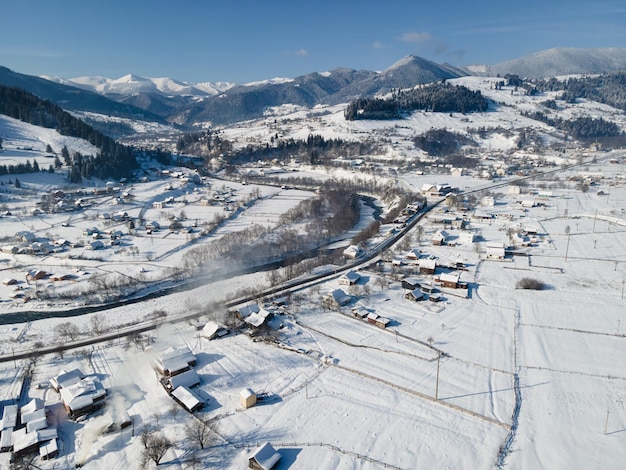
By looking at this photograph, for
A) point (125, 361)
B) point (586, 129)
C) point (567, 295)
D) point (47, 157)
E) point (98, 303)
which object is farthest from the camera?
point (586, 129)

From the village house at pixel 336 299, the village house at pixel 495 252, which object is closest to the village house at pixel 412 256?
the village house at pixel 495 252

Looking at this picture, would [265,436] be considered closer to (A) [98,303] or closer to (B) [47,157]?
(A) [98,303]

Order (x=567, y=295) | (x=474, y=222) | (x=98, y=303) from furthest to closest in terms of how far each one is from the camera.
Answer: (x=474, y=222), (x=98, y=303), (x=567, y=295)

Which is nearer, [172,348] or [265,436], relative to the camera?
[265,436]

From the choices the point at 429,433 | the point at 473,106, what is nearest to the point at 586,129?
the point at 473,106

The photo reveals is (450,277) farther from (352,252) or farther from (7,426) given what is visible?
(7,426)

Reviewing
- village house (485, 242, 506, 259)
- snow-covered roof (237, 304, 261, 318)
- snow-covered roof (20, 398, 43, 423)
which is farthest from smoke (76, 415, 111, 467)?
village house (485, 242, 506, 259)

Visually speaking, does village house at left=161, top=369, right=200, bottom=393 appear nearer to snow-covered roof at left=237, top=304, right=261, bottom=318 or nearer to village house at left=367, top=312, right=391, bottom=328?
snow-covered roof at left=237, top=304, right=261, bottom=318
